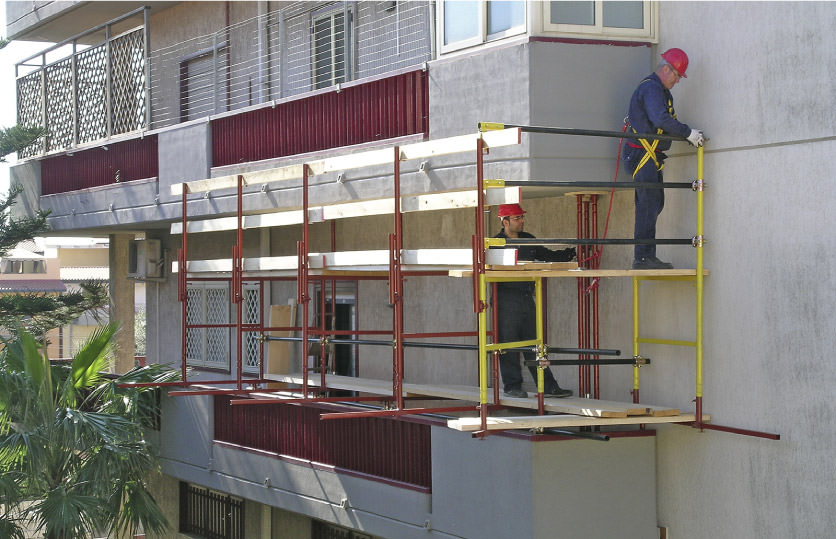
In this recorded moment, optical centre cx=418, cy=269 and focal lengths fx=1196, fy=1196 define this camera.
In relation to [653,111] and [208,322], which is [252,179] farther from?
[208,322]

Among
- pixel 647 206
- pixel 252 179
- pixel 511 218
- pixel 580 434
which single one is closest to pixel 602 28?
pixel 647 206

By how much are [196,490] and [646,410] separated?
888 centimetres

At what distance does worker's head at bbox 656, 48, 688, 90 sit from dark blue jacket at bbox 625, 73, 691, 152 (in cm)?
5

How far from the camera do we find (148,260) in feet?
58.9

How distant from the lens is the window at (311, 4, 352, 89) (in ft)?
46.5

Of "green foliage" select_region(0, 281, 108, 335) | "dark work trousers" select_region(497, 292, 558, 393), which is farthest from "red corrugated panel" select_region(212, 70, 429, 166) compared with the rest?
"green foliage" select_region(0, 281, 108, 335)

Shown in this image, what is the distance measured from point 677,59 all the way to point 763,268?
1.72 metres

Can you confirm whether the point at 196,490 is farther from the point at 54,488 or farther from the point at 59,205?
the point at 59,205

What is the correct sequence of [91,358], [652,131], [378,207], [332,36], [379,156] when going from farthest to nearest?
[91,358], [332,36], [378,207], [379,156], [652,131]

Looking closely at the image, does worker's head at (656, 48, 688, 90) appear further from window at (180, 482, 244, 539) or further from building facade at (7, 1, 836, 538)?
window at (180, 482, 244, 539)

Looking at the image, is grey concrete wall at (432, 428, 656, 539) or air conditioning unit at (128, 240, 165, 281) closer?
grey concrete wall at (432, 428, 656, 539)

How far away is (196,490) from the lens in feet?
53.5

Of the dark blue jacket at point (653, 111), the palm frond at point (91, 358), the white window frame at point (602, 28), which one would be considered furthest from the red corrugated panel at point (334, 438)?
the white window frame at point (602, 28)

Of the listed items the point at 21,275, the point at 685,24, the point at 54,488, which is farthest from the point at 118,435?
the point at 21,275
